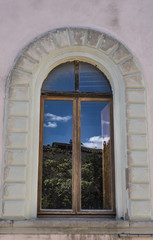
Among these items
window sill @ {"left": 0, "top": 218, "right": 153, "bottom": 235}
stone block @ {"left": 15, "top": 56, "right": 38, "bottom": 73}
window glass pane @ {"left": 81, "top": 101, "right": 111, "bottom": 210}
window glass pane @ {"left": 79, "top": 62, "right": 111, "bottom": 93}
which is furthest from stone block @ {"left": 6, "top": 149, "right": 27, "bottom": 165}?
window glass pane @ {"left": 79, "top": 62, "right": 111, "bottom": 93}

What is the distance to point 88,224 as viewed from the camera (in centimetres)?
450

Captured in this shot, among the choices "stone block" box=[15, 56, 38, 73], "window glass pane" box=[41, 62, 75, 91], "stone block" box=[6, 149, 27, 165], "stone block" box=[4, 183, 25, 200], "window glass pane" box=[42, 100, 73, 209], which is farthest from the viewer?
"window glass pane" box=[41, 62, 75, 91]

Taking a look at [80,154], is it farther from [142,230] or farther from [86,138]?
[142,230]

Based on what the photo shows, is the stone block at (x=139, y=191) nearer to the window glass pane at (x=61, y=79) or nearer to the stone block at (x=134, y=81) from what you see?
the stone block at (x=134, y=81)

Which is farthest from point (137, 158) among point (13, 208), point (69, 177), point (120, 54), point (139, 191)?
point (13, 208)

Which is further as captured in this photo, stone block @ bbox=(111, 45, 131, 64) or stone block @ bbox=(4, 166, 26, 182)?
stone block @ bbox=(111, 45, 131, 64)

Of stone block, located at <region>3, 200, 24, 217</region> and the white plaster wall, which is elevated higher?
the white plaster wall

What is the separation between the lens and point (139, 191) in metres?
4.66

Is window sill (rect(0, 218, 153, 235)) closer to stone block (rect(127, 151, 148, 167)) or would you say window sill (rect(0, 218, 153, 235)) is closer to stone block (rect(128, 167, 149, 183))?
stone block (rect(128, 167, 149, 183))

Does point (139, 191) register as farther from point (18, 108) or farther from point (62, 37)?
point (62, 37)

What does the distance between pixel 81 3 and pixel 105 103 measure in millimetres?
1750

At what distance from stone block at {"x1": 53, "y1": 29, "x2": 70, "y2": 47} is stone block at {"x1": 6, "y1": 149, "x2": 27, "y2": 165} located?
1869mm

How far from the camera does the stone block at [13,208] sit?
14.8 feet

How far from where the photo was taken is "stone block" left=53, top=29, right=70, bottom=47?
518 centimetres
